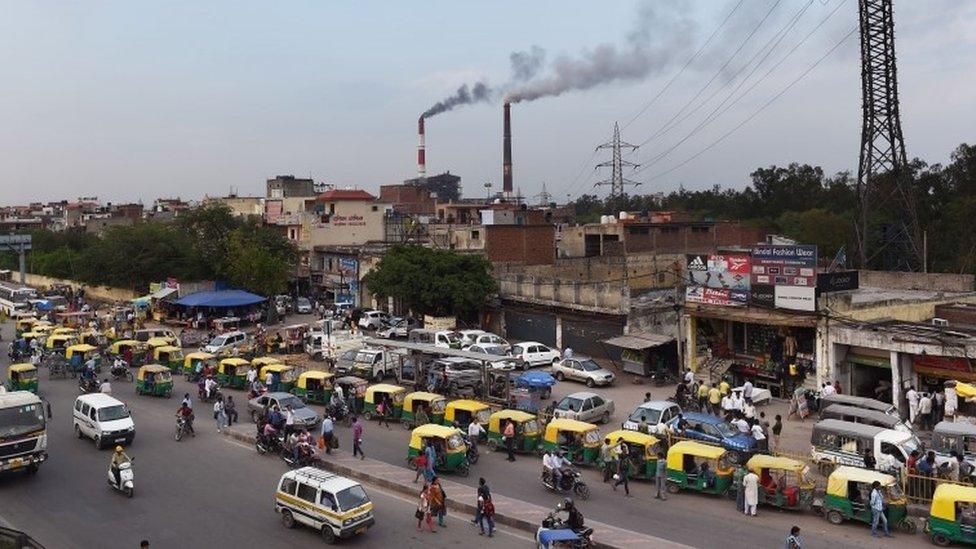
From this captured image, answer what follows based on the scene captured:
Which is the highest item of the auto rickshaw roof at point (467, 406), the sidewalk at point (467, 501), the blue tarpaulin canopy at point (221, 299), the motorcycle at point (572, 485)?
the blue tarpaulin canopy at point (221, 299)

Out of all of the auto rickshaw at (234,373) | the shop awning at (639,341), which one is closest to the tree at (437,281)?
the shop awning at (639,341)

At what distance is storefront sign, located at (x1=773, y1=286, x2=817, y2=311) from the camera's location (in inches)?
1101

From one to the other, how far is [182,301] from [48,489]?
101 ft

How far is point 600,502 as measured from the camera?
18.5 metres

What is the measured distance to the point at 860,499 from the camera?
1652cm

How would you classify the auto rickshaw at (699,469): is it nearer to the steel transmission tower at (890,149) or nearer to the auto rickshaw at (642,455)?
the auto rickshaw at (642,455)

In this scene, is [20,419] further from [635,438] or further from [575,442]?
[635,438]

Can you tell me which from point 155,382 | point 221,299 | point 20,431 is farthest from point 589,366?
point 221,299

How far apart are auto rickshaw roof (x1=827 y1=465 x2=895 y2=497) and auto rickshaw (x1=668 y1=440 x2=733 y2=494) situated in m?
2.44

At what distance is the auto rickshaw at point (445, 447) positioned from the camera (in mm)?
20266

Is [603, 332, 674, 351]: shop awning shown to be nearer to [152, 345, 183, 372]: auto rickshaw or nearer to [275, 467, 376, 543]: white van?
[275, 467, 376, 543]: white van

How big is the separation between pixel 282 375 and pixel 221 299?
20633 mm

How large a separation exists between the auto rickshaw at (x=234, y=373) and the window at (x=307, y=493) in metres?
16.5

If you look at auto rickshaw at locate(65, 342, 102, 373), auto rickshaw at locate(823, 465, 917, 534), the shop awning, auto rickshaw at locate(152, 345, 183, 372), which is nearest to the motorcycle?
auto rickshaw at locate(823, 465, 917, 534)
